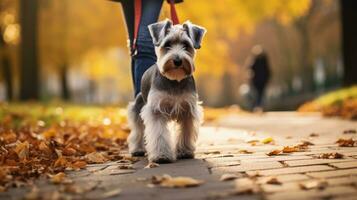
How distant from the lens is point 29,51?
68.2ft

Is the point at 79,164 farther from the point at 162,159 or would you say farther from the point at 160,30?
the point at 160,30

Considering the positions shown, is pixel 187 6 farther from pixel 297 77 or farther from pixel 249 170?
pixel 297 77

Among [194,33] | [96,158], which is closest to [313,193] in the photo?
[194,33]

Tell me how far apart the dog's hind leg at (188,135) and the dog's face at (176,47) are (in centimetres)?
57

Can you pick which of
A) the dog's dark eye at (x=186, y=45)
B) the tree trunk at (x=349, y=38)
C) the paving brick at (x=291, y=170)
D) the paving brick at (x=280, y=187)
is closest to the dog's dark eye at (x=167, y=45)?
the dog's dark eye at (x=186, y=45)

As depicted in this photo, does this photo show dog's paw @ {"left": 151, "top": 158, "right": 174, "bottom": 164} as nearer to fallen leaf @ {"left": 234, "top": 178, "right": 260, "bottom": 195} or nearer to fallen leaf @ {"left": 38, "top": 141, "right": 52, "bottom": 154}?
fallen leaf @ {"left": 234, "top": 178, "right": 260, "bottom": 195}

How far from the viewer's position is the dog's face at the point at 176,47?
5461 mm

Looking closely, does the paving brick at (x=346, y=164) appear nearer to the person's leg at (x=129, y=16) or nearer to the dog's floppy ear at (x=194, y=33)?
the dog's floppy ear at (x=194, y=33)

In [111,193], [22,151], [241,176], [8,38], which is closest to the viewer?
[111,193]

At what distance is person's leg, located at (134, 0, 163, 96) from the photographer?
6672 millimetres

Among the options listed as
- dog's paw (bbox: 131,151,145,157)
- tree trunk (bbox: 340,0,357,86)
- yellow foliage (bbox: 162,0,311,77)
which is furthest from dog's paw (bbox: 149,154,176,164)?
yellow foliage (bbox: 162,0,311,77)

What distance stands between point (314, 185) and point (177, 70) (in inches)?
78.1

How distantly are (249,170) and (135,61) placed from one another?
2.53m

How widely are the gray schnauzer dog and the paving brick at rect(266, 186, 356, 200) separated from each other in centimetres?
199
